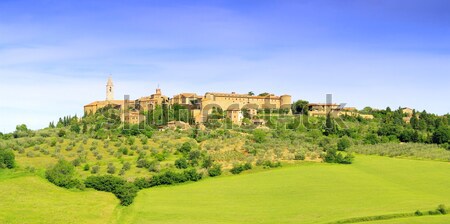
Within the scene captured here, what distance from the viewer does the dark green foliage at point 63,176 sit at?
149ft

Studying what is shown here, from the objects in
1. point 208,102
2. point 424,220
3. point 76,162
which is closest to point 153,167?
point 76,162

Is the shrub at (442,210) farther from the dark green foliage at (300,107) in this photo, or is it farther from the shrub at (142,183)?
the dark green foliage at (300,107)

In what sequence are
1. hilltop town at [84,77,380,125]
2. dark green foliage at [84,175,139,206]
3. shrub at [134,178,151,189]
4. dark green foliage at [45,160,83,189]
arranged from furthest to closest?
hilltop town at [84,77,380,125]
shrub at [134,178,151,189]
dark green foliage at [45,160,83,189]
dark green foliage at [84,175,139,206]

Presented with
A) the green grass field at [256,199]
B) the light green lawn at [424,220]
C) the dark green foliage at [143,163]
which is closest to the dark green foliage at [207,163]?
the green grass field at [256,199]

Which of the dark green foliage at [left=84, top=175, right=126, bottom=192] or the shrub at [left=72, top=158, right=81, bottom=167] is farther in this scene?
the shrub at [left=72, top=158, right=81, bottom=167]

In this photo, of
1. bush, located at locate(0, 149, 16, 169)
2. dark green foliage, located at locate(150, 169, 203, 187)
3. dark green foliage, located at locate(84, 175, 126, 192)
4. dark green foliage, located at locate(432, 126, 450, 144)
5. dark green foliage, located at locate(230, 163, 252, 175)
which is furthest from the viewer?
dark green foliage, located at locate(432, 126, 450, 144)

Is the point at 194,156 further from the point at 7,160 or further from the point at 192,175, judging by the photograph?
the point at 7,160

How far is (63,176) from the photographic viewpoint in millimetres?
46938

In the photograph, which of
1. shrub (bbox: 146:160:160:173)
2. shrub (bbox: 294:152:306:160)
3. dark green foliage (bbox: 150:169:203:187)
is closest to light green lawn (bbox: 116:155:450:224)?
dark green foliage (bbox: 150:169:203:187)

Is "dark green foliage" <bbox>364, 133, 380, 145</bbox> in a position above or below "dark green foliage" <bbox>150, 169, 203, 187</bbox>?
above

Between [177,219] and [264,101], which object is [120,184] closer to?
[177,219]

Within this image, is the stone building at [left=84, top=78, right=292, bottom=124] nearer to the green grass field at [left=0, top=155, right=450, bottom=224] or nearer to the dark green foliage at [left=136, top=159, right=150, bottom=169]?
the dark green foliage at [left=136, top=159, right=150, bottom=169]

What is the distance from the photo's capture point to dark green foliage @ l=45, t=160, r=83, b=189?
1792 inches

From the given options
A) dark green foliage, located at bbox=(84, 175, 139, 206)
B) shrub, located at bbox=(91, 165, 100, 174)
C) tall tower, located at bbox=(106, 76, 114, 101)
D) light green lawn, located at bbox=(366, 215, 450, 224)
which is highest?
tall tower, located at bbox=(106, 76, 114, 101)
